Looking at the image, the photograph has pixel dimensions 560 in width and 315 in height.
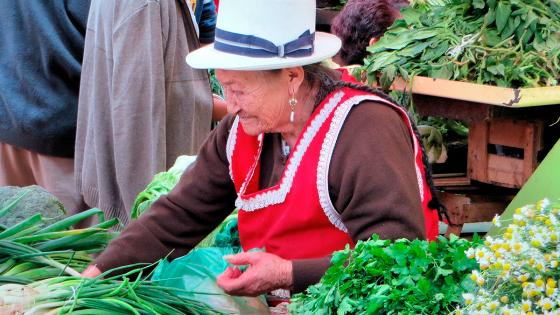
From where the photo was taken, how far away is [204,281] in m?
2.44

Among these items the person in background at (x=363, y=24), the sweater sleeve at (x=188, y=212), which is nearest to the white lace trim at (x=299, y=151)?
the sweater sleeve at (x=188, y=212)

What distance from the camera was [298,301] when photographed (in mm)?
2059

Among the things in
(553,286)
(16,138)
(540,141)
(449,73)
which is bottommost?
(16,138)

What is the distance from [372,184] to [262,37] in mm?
516

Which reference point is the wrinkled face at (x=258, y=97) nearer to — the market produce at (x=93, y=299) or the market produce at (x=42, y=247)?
the market produce at (x=93, y=299)

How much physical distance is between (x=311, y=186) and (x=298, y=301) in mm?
447

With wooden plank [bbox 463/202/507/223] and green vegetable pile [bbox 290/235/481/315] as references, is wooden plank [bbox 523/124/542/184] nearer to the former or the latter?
wooden plank [bbox 463/202/507/223]

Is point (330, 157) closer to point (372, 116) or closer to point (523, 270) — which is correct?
point (372, 116)

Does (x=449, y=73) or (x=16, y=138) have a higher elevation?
(x=449, y=73)

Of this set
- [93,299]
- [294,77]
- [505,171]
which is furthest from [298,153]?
[505,171]

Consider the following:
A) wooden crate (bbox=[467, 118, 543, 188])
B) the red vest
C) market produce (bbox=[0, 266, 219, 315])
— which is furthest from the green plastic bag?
wooden crate (bbox=[467, 118, 543, 188])

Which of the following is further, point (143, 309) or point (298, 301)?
point (143, 309)

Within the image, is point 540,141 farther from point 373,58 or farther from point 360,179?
point 360,179

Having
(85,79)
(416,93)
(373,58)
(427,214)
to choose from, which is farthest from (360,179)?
(85,79)
